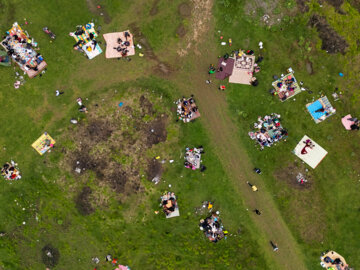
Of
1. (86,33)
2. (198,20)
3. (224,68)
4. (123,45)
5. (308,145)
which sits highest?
(86,33)

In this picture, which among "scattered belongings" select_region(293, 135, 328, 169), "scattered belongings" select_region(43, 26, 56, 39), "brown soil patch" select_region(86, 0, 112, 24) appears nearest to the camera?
"scattered belongings" select_region(43, 26, 56, 39)

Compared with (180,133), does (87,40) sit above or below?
above

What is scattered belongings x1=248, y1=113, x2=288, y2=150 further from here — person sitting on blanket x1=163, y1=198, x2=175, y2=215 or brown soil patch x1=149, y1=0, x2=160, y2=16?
brown soil patch x1=149, y1=0, x2=160, y2=16

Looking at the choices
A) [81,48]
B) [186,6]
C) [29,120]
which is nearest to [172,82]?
[186,6]

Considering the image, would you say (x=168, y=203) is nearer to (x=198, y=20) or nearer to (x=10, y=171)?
(x=10, y=171)

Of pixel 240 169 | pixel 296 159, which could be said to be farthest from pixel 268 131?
pixel 240 169

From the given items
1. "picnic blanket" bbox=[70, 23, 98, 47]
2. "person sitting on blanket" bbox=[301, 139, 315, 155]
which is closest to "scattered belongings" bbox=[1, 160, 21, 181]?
"picnic blanket" bbox=[70, 23, 98, 47]
